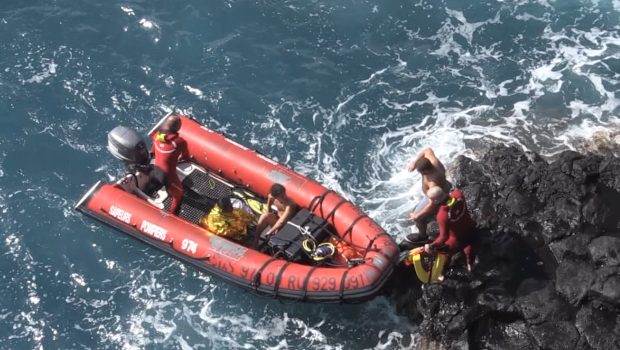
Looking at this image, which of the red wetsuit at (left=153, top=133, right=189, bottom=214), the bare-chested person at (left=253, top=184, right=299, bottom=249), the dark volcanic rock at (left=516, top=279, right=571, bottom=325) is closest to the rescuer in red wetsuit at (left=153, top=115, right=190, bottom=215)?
the red wetsuit at (left=153, top=133, right=189, bottom=214)

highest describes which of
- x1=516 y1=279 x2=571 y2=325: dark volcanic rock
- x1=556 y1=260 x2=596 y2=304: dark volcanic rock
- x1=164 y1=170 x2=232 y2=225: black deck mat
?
x1=164 y1=170 x2=232 y2=225: black deck mat

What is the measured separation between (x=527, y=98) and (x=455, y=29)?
2370 millimetres

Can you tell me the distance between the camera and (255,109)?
11.9 m

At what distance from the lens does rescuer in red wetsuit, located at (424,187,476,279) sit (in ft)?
25.2

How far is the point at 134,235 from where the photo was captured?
903cm

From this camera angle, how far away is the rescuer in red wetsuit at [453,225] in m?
7.67

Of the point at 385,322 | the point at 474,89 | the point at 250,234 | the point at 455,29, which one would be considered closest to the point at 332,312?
the point at 385,322

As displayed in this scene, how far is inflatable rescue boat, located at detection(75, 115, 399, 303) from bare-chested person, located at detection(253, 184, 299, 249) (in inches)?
4.2

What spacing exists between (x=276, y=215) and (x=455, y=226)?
Answer: 100 inches

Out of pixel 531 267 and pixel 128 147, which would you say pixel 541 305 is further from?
pixel 128 147

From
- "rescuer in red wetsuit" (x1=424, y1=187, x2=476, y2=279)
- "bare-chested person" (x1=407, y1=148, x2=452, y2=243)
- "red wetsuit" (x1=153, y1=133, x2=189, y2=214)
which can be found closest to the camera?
"rescuer in red wetsuit" (x1=424, y1=187, x2=476, y2=279)

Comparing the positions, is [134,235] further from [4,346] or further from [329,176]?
[329,176]

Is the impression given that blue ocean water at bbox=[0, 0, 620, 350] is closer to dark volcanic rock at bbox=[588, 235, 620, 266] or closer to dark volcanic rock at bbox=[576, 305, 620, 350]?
dark volcanic rock at bbox=[576, 305, 620, 350]

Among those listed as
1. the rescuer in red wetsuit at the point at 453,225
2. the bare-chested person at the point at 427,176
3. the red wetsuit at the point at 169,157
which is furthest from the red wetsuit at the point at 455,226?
the red wetsuit at the point at 169,157
